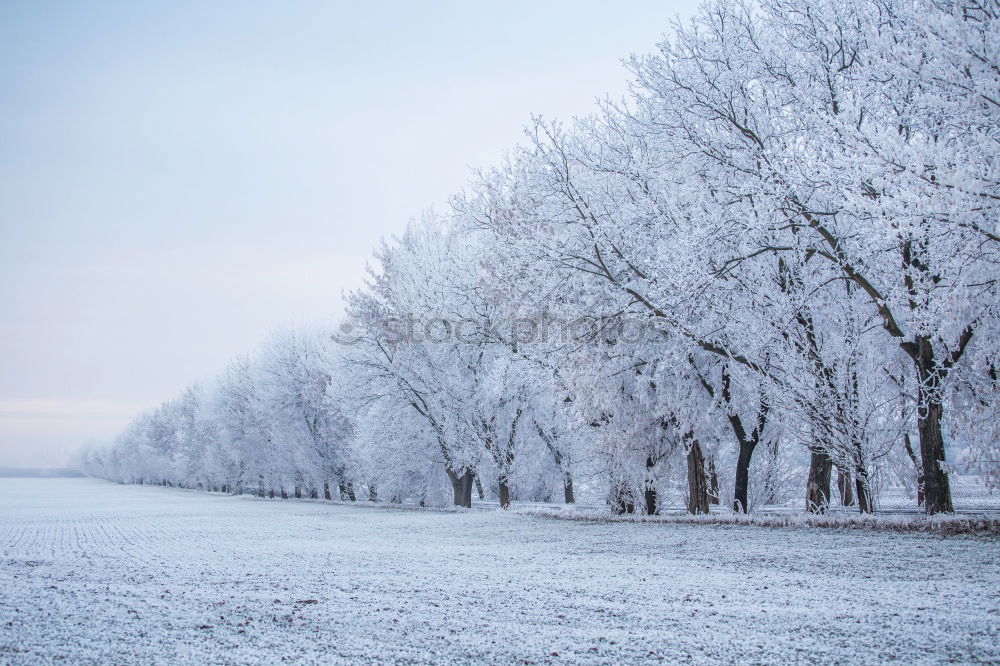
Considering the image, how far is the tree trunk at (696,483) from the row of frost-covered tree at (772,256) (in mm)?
68

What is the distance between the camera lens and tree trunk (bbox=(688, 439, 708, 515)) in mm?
17219

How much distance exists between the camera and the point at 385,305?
29.1 meters

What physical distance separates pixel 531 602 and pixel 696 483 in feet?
38.5

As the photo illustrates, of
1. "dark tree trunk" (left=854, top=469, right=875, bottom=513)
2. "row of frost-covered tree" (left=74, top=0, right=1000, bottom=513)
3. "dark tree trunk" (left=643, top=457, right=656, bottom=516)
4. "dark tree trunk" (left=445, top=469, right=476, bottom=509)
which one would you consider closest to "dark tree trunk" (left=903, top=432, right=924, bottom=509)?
"row of frost-covered tree" (left=74, top=0, right=1000, bottom=513)

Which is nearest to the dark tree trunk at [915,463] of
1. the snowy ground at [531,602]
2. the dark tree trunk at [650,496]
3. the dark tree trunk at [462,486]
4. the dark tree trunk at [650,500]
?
the snowy ground at [531,602]

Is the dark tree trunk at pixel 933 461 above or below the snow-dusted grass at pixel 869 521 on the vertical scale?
above

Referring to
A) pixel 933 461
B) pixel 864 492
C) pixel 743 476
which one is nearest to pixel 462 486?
pixel 743 476

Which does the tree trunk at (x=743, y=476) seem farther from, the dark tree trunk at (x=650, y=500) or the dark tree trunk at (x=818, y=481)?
the dark tree trunk at (x=650, y=500)

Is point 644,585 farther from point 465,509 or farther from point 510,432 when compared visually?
point 465,509

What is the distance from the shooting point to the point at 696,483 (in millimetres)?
17406

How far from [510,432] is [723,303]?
40.1 ft

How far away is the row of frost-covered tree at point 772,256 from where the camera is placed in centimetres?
934

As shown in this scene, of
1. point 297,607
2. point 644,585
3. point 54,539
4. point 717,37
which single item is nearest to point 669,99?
point 717,37

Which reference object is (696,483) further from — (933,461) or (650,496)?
(933,461)
